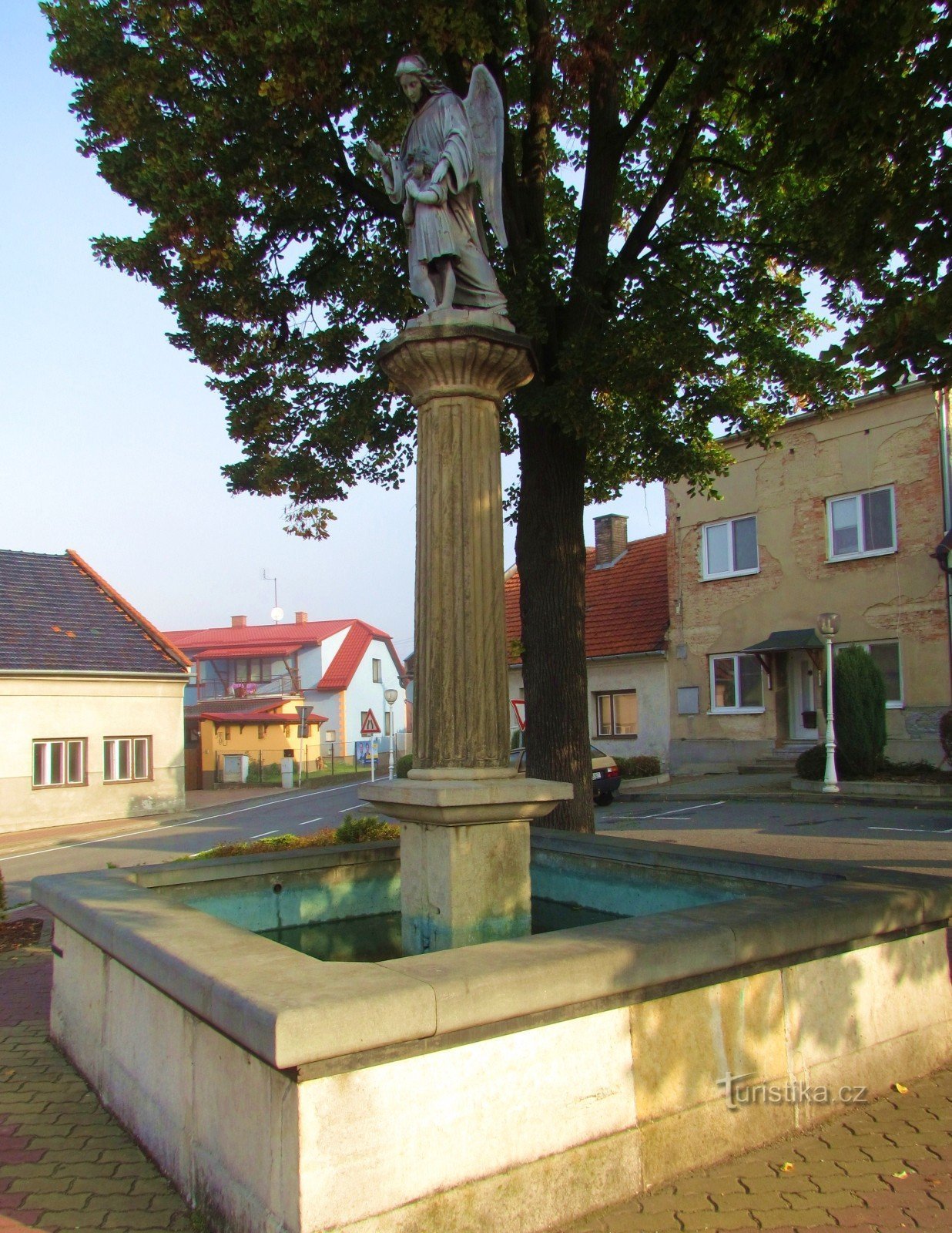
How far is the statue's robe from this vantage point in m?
6.08

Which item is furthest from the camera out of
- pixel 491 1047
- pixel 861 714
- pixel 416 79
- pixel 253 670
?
pixel 253 670

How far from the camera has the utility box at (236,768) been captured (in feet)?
124

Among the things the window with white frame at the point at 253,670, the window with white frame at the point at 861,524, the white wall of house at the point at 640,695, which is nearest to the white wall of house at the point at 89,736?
the white wall of house at the point at 640,695

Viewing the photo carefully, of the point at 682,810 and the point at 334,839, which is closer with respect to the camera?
the point at 334,839

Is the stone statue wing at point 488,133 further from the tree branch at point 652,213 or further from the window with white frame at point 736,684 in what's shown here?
the window with white frame at point 736,684

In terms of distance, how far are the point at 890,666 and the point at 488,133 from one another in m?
18.4

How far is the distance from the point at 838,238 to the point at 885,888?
17.6 feet

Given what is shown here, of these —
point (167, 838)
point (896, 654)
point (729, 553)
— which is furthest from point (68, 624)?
point (896, 654)

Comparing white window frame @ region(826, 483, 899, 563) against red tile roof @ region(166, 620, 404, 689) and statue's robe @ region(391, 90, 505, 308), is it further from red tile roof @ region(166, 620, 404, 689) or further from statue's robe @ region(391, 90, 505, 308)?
red tile roof @ region(166, 620, 404, 689)

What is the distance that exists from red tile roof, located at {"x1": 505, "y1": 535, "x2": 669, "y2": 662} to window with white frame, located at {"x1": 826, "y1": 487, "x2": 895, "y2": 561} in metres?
5.53

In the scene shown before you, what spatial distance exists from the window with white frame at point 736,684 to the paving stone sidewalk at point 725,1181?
66.9ft

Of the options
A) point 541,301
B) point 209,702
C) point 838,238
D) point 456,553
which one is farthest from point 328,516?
point 209,702

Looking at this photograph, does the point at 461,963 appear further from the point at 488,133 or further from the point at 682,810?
the point at 682,810

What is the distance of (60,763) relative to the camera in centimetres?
2702
